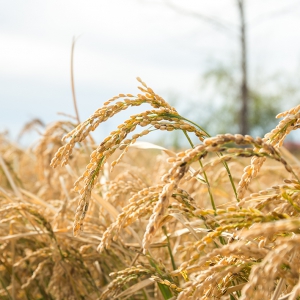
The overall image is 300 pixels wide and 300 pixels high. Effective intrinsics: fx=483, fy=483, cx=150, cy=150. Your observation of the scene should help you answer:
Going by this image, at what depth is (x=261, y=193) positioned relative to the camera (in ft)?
2.88

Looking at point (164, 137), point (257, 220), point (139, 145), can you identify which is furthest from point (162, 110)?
point (164, 137)

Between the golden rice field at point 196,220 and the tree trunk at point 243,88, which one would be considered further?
the tree trunk at point 243,88

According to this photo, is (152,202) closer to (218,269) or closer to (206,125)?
(218,269)

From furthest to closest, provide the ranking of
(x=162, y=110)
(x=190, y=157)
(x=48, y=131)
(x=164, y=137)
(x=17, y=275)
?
1. (x=164, y=137)
2. (x=48, y=131)
3. (x=17, y=275)
4. (x=162, y=110)
5. (x=190, y=157)

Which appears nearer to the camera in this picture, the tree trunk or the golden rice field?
the golden rice field

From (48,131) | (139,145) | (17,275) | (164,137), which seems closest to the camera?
(139,145)

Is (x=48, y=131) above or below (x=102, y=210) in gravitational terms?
above

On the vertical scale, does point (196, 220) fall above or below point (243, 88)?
below

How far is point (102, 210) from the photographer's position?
76.0 inches

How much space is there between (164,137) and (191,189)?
11630mm

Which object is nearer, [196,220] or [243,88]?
[196,220]

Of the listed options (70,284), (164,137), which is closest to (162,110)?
(70,284)

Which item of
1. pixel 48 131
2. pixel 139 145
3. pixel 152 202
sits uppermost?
pixel 48 131

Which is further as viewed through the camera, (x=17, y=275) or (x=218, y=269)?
(x=17, y=275)
